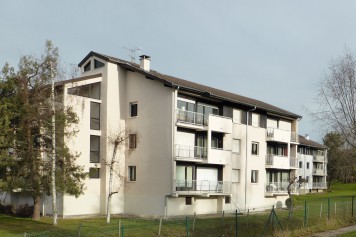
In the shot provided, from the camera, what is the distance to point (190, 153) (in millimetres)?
33031

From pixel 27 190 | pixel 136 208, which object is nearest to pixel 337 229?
pixel 136 208

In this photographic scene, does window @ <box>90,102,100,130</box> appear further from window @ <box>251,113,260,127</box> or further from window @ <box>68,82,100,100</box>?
window @ <box>251,113,260,127</box>

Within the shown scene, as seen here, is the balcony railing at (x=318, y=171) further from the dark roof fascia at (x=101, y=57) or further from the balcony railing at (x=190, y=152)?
the dark roof fascia at (x=101, y=57)

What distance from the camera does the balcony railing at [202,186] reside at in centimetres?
3222

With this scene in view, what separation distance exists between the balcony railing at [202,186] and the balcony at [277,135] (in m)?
8.16

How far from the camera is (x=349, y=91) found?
31.5 meters

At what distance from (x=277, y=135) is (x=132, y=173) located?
52.6 feet

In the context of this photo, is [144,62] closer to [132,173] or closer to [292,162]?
[132,173]

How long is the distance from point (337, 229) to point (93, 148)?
18.4 metres

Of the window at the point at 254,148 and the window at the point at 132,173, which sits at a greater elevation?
the window at the point at 254,148

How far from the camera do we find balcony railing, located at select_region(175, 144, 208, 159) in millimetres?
32000

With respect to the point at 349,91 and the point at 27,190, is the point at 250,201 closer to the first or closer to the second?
the point at 349,91

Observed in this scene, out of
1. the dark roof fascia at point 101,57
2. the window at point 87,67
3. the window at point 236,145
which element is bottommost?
the window at point 236,145

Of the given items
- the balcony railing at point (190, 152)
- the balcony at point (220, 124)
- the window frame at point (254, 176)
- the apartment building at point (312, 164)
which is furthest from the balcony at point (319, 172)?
the balcony railing at point (190, 152)
